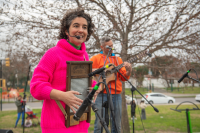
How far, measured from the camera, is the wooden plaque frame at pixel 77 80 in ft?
4.99

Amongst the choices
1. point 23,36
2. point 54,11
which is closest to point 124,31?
point 54,11

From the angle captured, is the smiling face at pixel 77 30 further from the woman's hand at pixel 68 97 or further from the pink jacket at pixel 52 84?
the woman's hand at pixel 68 97

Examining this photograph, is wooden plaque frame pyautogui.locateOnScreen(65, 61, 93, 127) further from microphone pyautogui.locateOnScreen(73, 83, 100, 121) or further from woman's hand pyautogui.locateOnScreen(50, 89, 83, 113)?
microphone pyautogui.locateOnScreen(73, 83, 100, 121)

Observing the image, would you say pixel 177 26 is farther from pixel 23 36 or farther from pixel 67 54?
pixel 23 36

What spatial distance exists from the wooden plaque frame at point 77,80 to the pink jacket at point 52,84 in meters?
0.08

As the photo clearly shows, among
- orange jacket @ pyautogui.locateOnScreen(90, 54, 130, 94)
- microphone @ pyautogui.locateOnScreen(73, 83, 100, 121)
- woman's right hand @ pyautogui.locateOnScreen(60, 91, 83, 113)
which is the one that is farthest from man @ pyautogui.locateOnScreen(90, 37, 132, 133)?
microphone @ pyautogui.locateOnScreen(73, 83, 100, 121)

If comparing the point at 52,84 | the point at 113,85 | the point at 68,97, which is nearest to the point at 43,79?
the point at 52,84

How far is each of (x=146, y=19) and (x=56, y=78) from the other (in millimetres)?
4148

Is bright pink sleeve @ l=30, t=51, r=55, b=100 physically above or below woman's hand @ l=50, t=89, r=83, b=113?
above

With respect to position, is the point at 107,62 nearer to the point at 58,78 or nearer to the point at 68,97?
the point at 58,78

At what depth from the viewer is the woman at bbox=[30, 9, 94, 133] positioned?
56.7 inches

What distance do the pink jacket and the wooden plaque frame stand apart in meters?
0.08

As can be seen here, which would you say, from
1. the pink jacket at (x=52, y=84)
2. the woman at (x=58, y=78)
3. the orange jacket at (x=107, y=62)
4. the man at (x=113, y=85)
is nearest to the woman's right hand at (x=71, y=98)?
the woman at (x=58, y=78)

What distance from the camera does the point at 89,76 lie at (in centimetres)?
163
